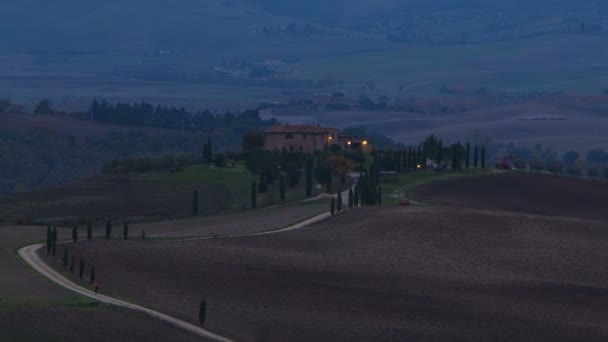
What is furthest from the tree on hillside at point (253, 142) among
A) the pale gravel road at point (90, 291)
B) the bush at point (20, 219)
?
the pale gravel road at point (90, 291)

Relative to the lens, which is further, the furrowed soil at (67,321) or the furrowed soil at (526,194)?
the furrowed soil at (526,194)

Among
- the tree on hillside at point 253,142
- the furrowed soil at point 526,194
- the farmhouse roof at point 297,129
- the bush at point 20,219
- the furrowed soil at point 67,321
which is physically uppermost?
the farmhouse roof at point 297,129

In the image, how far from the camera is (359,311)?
46.7 m

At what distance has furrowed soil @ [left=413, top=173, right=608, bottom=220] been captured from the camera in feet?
255

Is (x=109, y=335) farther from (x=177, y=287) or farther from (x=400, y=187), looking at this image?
(x=400, y=187)

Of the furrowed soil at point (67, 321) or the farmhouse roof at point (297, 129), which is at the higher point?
the farmhouse roof at point (297, 129)

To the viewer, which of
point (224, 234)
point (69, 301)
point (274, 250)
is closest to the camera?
point (69, 301)

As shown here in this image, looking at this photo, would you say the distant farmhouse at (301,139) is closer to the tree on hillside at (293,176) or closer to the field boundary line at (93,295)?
the tree on hillside at (293,176)

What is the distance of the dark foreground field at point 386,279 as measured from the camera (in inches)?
1766

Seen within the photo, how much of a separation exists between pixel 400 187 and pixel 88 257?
34210mm

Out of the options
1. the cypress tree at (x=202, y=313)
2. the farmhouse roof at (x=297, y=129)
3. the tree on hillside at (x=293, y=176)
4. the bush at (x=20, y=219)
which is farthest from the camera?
the farmhouse roof at (x=297, y=129)

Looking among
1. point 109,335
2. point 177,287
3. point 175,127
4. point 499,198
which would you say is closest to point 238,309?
point 177,287

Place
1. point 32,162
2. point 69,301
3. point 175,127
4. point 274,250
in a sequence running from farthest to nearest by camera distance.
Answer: point 175,127
point 32,162
point 274,250
point 69,301

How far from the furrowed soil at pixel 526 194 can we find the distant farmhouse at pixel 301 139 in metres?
18.8
